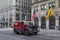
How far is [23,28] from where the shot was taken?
26.0 meters

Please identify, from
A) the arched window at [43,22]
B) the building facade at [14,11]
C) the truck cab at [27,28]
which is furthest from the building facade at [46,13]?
the truck cab at [27,28]

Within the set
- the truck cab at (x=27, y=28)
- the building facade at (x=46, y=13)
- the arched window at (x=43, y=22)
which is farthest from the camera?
the arched window at (x=43, y=22)

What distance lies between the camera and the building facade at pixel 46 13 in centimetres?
4760

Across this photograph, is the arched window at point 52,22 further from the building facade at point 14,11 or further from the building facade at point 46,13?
the building facade at point 14,11

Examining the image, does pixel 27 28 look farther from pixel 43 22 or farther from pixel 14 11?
pixel 14 11

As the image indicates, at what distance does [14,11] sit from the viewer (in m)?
77.1

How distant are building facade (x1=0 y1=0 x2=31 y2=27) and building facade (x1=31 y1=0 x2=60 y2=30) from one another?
64.3ft

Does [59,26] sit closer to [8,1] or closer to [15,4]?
[15,4]

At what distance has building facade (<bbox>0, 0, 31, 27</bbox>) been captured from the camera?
7800cm

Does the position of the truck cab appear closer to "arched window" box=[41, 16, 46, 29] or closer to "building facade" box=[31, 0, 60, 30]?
"building facade" box=[31, 0, 60, 30]

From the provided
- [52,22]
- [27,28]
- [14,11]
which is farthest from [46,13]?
[14,11]

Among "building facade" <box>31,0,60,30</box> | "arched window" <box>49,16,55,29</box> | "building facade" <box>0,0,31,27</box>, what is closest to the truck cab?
"building facade" <box>31,0,60,30</box>

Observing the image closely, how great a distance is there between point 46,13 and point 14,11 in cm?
2900

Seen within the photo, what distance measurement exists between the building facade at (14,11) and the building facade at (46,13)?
19.6 metres
